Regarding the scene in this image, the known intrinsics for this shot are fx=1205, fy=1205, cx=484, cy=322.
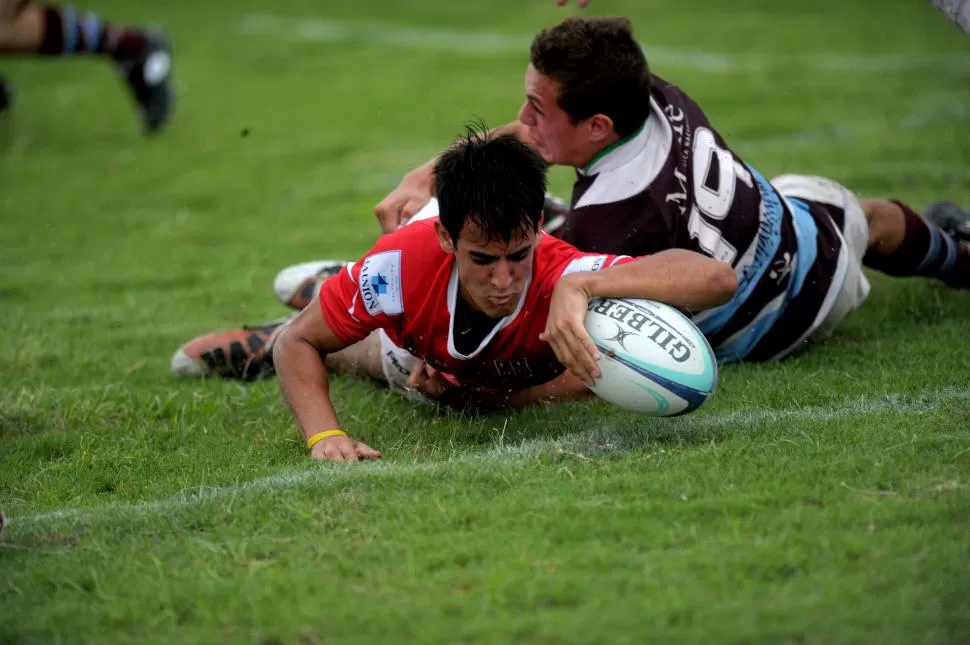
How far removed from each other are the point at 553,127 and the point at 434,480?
177cm

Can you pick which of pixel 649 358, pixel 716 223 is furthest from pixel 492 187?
pixel 716 223

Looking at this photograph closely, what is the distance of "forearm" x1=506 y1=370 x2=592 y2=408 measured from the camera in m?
4.91

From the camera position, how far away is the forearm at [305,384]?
4.47 meters

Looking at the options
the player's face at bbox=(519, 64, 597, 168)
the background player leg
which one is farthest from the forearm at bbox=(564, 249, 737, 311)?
the background player leg

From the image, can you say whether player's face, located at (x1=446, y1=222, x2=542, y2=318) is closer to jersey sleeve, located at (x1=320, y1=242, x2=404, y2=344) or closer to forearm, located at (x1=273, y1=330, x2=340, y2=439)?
jersey sleeve, located at (x1=320, y1=242, x2=404, y2=344)

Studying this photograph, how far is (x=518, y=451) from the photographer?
4.19 metres

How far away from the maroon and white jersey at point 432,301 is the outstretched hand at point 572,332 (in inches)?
8.6

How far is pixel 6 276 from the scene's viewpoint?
8039mm

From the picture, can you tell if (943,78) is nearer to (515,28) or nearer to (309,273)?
(515,28)

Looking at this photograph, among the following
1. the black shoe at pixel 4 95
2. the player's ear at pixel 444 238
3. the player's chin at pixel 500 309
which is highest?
the player's ear at pixel 444 238

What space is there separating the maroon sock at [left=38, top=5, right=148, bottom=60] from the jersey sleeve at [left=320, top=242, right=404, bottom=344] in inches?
292

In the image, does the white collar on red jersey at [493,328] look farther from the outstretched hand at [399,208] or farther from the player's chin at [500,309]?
the outstretched hand at [399,208]

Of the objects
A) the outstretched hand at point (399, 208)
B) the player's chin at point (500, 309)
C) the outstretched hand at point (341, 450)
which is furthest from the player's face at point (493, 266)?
the outstretched hand at point (399, 208)

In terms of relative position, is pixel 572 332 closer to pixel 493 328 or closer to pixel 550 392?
pixel 493 328
